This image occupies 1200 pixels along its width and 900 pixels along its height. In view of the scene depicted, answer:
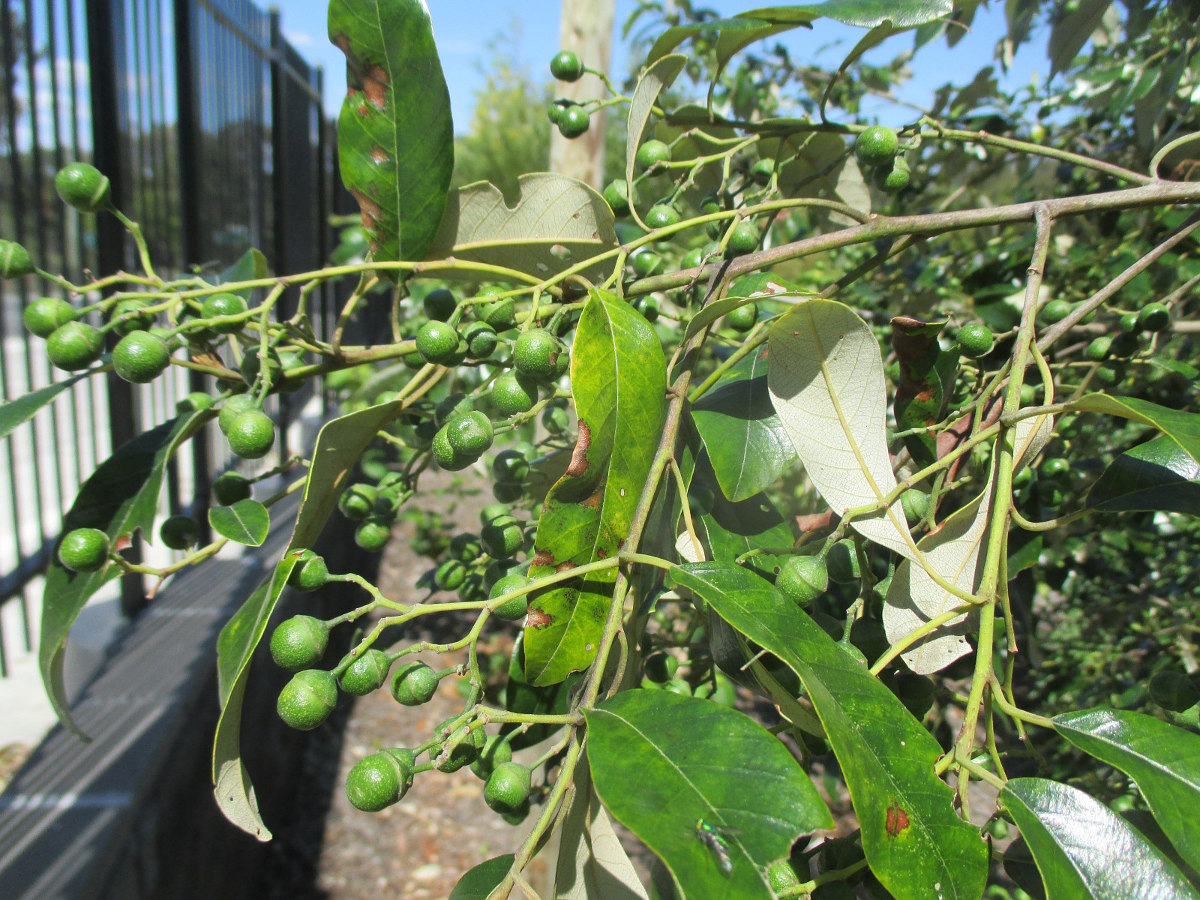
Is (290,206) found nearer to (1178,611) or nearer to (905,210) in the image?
(905,210)

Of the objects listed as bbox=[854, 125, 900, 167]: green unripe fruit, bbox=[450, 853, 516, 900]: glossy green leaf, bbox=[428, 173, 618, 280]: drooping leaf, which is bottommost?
bbox=[450, 853, 516, 900]: glossy green leaf

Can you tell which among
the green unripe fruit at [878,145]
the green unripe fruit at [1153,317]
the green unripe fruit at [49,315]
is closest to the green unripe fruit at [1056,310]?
the green unripe fruit at [1153,317]

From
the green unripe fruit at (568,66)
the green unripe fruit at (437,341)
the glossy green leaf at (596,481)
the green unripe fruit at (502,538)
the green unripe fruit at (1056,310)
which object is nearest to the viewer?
the glossy green leaf at (596,481)

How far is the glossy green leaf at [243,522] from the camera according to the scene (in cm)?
79

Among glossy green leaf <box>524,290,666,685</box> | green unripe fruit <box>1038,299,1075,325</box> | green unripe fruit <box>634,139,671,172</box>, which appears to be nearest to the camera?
glossy green leaf <box>524,290,666,685</box>

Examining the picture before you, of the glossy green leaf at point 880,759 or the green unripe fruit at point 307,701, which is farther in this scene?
the green unripe fruit at point 307,701

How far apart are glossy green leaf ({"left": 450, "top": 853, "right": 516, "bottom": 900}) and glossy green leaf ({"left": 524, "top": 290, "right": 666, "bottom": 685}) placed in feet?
0.47

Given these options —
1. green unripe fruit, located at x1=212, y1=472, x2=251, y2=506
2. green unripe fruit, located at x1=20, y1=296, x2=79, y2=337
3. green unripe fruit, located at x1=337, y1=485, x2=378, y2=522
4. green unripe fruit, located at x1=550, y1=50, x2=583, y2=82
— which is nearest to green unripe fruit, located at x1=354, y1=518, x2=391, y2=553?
green unripe fruit, located at x1=337, y1=485, x2=378, y2=522

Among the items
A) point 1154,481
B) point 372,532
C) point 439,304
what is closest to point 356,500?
point 372,532

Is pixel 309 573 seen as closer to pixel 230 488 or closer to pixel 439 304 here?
pixel 230 488

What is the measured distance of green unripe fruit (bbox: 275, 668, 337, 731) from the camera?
709 millimetres

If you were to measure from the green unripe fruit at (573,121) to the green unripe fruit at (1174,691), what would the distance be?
93 cm

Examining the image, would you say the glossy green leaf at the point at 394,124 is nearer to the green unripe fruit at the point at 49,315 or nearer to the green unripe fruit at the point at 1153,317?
the green unripe fruit at the point at 49,315

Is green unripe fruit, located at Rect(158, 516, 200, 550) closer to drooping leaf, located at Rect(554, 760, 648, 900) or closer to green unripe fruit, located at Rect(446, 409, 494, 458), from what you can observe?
green unripe fruit, located at Rect(446, 409, 494, 458)
